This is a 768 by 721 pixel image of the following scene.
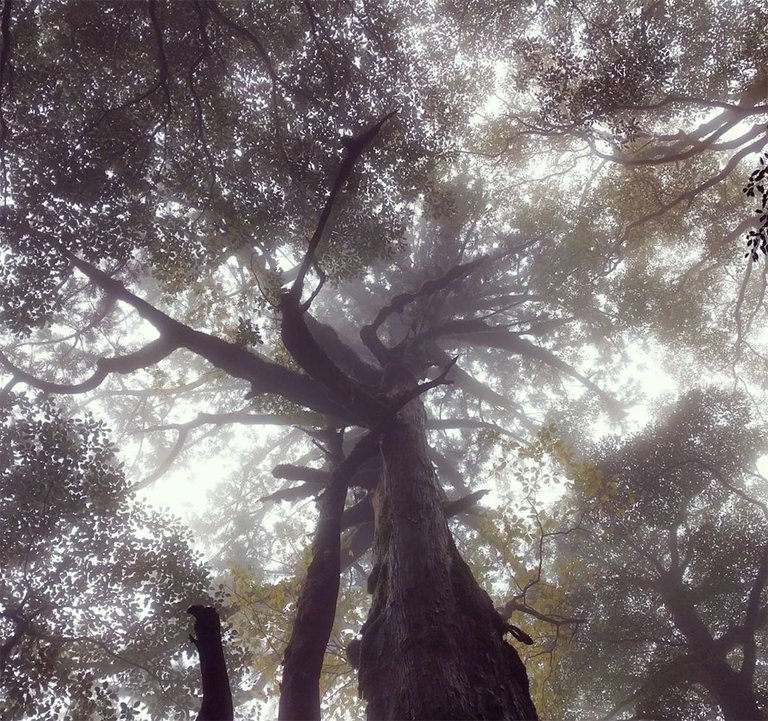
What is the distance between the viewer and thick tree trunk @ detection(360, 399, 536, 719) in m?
4.37

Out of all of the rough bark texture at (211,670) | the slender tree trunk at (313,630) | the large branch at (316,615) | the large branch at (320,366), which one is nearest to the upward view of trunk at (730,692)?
the large branch at (320,366)

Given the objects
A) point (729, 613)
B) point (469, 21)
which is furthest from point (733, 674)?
point (469, 21)

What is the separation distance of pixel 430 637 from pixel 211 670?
109 inches

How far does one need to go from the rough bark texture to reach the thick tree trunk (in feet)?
6.94

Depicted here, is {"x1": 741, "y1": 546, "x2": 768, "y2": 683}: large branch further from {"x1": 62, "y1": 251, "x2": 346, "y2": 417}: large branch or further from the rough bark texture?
the rough bark texture

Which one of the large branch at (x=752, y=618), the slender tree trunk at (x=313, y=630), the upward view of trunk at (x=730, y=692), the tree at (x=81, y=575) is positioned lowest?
the upward view of trunk at (x=730, y=692)

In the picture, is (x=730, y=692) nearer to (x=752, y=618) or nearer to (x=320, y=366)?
(x=752, y=618)

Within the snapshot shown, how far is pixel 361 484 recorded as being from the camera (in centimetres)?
960

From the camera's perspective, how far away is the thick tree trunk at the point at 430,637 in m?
4.37

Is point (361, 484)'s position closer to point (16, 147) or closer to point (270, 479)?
point (16, 147)

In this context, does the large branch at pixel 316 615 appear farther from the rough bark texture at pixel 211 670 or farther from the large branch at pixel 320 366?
the rough bark texture at pixel 211 670

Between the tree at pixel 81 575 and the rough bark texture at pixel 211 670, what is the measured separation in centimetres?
527

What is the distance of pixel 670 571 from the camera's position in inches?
492

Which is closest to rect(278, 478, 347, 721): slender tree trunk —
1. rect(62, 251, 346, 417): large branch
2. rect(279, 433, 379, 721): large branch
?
rect(279, 433, 379, 721): large branch
